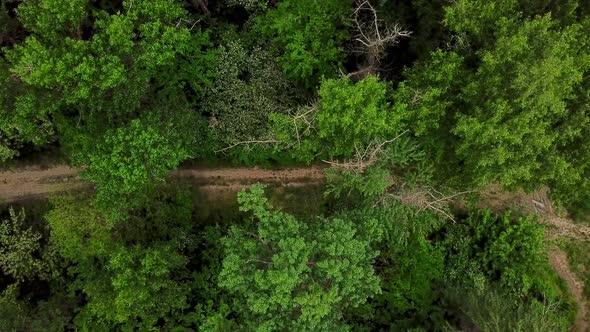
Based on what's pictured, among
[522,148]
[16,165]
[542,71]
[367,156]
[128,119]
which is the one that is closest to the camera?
[542,71]

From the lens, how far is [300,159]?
21188 millimetres

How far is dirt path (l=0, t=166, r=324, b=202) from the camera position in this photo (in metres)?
24.4

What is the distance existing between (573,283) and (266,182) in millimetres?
17984

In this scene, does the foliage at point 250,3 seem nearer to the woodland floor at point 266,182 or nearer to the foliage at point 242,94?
the foliage at point 242,94

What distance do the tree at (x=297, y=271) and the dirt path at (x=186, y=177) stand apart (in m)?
7.53

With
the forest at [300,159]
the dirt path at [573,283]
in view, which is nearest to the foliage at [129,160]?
the forest at [300,159]

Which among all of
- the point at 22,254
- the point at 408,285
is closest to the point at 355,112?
the point at 408,285

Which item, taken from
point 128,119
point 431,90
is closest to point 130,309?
point 128,119

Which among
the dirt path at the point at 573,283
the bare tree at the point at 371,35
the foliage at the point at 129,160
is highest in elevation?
the bare tree at the point at 371,35

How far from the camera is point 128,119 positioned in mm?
20234

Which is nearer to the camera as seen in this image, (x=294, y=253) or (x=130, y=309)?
(x=294, y=253)

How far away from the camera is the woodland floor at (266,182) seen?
2447 cm

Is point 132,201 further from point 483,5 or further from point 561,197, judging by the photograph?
point 561,197

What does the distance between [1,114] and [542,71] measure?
64.9 feet
